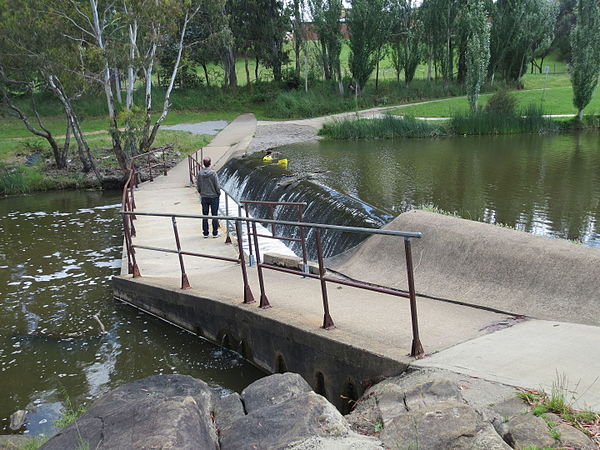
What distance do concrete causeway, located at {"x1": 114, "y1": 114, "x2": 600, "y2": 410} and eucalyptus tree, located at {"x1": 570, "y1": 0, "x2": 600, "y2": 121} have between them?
2901 centimetres

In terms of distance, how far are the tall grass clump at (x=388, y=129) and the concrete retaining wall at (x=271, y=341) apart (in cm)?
2482

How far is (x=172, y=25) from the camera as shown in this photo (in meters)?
25.6

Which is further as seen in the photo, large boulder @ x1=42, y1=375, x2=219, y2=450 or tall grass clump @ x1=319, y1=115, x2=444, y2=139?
tall grass clump @ x1=319, y1=115, x2=444, y2=139

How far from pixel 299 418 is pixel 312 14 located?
48.1m

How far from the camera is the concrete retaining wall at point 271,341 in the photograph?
18.2ft

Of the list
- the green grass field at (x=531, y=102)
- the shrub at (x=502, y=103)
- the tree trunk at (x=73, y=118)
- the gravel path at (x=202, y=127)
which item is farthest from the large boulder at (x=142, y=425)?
the gravel path at (x=202, y=127)

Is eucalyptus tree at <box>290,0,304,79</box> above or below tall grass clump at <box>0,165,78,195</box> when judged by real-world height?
above

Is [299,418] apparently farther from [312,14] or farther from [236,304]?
[312,14]

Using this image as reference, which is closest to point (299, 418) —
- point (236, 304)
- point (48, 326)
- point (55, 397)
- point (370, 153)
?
point (236, 304)

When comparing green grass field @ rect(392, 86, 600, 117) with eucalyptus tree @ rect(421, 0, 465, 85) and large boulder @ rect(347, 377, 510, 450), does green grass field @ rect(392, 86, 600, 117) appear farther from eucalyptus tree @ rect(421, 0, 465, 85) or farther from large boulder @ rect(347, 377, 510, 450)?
large boulder @ rect(347, 377, 510, 450)

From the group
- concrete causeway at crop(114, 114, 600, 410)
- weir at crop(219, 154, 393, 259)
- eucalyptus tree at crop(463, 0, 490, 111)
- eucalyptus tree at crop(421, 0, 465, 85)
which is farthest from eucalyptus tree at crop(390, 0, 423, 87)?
concrete causeway at crop(114, 114, 600, 410)

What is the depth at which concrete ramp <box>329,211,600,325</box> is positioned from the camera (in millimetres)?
6418

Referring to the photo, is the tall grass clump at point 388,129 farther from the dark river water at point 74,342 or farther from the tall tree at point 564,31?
the tall tree at point 564,31

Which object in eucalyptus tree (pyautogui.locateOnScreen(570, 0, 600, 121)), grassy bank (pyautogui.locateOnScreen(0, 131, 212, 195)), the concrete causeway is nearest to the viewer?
the concrete causeway
